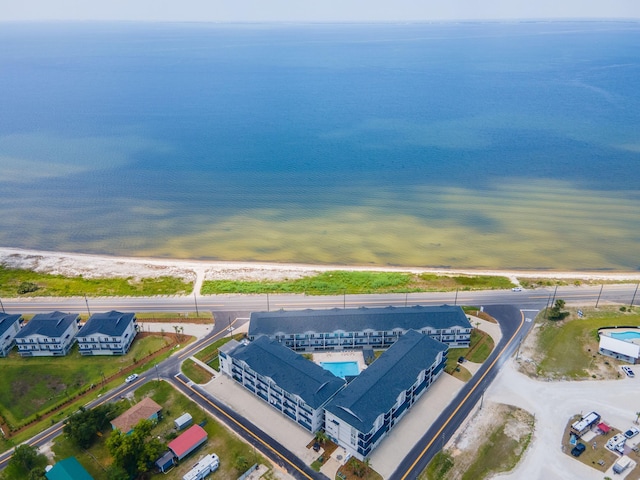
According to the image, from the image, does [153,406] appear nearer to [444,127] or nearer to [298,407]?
[298,407]

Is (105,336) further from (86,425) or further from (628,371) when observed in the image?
(628,371)

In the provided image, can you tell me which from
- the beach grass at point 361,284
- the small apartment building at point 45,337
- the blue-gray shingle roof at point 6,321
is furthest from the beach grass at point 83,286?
the small apartment building at point 45,337

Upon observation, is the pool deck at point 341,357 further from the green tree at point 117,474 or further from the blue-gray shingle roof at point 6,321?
the blue-gray shingle roof at point 6,321

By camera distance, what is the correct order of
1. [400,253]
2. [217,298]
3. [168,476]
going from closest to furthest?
[168,476] < [217,298] < [400,253]

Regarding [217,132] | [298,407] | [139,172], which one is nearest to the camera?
[298,407]

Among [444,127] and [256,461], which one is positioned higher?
[444,127]

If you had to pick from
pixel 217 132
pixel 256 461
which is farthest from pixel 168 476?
pixel 217 132

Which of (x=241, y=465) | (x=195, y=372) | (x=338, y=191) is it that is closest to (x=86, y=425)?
(x=195, y=372)
